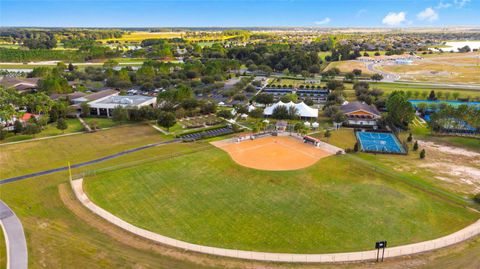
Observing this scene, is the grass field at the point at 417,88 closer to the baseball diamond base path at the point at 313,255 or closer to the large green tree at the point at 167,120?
the large green tree at the point at 167,120

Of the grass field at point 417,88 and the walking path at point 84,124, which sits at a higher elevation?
the grass field at point 417,88

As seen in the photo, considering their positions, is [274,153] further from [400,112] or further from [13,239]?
[13,239]

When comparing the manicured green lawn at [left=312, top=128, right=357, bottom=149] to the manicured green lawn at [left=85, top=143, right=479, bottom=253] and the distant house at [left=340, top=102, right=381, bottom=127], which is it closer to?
the distant house at [left=340, top=102, right=381, bottom=127]

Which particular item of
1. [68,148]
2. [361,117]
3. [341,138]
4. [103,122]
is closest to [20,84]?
[103,122]

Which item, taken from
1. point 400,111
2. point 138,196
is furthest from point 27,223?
point 400,111

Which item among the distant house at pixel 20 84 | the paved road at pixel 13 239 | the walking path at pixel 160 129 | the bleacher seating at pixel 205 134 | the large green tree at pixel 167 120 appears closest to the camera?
the paved road at pixel 13 239

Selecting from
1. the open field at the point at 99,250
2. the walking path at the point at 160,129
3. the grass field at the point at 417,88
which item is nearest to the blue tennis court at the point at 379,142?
the open field at the point at 99,250
